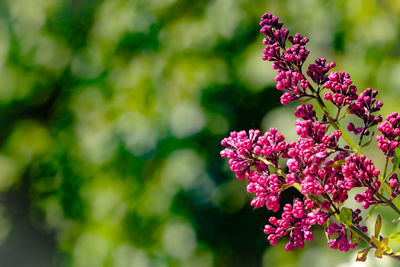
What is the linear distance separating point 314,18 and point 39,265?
5.75 ft

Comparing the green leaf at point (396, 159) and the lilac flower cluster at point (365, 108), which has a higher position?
the lilac flower cluster at point (365, 108)

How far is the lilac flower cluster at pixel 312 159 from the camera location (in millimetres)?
479

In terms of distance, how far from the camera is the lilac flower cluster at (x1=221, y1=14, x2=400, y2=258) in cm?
48

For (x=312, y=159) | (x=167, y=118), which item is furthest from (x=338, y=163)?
(x=167, y=118)

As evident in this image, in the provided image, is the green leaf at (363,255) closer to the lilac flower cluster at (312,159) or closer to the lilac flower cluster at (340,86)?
the lilac flower cluster at (312,159)

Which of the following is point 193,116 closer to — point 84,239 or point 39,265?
point 84,239

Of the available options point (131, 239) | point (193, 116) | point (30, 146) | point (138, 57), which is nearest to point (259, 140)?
point (193, 116)

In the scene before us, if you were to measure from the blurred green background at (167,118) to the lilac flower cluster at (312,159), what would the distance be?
1077 mm

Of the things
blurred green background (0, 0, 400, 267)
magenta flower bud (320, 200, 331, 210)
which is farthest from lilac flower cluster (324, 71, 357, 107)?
blurred green background (0, 0, 400, 267)

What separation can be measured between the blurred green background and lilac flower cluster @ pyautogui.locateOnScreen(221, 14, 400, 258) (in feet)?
3.53

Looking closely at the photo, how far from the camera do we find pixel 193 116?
5.82 ft

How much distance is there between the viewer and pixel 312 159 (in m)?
0.48

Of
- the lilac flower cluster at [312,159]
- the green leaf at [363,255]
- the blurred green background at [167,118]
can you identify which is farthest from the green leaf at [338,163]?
the blurred green background at [167,118]

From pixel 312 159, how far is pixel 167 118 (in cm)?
136
